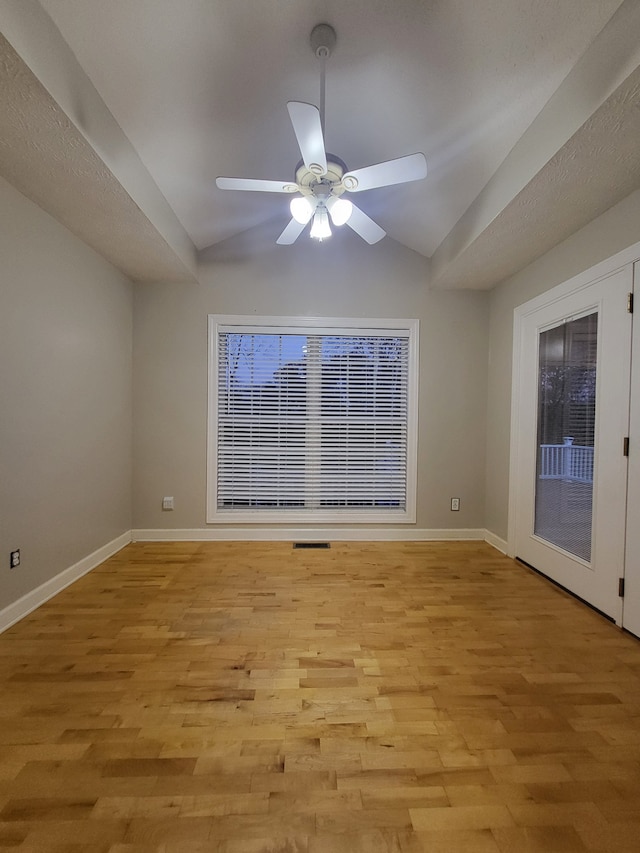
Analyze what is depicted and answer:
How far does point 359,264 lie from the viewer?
12.0 ft

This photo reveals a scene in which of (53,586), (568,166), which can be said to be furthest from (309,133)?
(53,586)

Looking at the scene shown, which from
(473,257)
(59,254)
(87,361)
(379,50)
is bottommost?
(87,361)

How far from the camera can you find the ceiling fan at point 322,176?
1.62 metres

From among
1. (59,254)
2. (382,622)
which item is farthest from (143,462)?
(382,622)

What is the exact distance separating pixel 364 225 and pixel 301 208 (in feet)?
1.41

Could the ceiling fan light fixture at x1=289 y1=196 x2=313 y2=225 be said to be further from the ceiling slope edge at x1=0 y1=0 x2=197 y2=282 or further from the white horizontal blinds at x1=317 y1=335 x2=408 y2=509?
the white horizontal blinds at x1=317 y1=335 x2=408 y2=509

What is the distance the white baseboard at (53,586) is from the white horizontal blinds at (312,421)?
105 cm

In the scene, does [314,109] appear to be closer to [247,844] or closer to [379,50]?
[379,50]

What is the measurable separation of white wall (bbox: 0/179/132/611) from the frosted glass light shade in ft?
5.74

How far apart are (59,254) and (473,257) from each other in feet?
10.1

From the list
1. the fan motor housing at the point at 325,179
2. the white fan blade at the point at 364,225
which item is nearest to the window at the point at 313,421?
the white fan blade at the point at 364,225

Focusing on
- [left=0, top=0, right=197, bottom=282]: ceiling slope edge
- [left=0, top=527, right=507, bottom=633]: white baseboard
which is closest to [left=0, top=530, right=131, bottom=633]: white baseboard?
[left=0, top=527, right=507, bottom=633]: white baseboard

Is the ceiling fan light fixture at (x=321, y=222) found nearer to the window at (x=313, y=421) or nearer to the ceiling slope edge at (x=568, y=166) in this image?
the ceiling slope edge at (x=568, y=166)

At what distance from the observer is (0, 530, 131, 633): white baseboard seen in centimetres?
217
